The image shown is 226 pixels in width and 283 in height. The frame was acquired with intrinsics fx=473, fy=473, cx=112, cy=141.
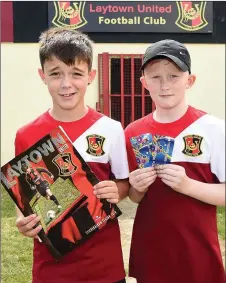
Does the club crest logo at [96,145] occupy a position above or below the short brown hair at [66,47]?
below

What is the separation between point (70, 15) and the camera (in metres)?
6.73

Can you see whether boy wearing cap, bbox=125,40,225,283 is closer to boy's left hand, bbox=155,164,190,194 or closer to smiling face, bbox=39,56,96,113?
boy's left hand, bbox=155,164,190,194

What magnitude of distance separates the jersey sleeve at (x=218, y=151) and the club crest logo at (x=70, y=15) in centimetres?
522

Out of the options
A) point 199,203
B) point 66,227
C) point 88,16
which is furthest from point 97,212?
point 88,16

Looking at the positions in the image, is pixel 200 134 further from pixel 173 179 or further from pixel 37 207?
pixel 37 207

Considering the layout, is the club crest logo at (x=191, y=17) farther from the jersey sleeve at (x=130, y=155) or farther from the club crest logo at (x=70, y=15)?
the jersey sleeve at (x=130, y=155)

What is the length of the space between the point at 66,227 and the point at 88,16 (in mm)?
5387

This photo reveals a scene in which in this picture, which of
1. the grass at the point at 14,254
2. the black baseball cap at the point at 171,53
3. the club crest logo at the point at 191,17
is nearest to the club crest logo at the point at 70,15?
the club crest logo at the point at 191,17

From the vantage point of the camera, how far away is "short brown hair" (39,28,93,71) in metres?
1.79

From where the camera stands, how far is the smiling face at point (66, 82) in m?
1.76

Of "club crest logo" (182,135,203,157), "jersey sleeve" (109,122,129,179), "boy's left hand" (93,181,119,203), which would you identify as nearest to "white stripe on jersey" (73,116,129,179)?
"jersey sleeve" (109,122,129,179)

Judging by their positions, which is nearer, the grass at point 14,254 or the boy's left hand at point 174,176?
the boy's left hand at point 174,176

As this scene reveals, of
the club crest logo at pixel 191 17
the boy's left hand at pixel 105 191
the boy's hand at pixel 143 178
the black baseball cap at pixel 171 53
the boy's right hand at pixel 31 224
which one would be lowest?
the boy's right hand at pixel 31 224

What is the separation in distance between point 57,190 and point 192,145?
1.71ft
